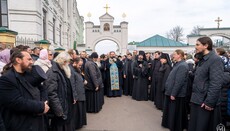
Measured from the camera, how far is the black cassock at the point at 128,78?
9.59 m

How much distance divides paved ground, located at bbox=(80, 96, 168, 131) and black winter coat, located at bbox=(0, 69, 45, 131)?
2.72 meters

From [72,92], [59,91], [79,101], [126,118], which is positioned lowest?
[126,118]

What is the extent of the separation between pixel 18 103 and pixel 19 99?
0.17 ft

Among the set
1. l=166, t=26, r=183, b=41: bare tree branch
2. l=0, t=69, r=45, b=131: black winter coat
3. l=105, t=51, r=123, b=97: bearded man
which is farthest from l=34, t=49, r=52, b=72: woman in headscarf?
l=166, t=26, r=183, b=41: bare tree branch

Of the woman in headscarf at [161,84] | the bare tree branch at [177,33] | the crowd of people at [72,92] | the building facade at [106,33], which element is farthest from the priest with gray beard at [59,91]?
Answer: the bare tree branch at [177,33]

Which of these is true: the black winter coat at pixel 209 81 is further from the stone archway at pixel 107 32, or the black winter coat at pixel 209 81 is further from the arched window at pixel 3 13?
the stone archway at pixel 107 32

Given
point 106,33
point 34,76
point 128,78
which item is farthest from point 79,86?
point 106,33

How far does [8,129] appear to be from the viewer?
2475 millimetres

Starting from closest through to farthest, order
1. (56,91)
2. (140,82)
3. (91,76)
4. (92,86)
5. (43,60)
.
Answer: (56,91) → (43,60) → (91,76) → (92,86) → (140,82)

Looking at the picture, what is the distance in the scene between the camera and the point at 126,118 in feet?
19.5

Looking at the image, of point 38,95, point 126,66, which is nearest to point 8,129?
point 38,95

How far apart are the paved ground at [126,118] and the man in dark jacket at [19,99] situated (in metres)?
2.71

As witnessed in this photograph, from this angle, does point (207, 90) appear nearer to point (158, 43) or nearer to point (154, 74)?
point (154, 74)

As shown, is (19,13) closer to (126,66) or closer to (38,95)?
(126,66)
